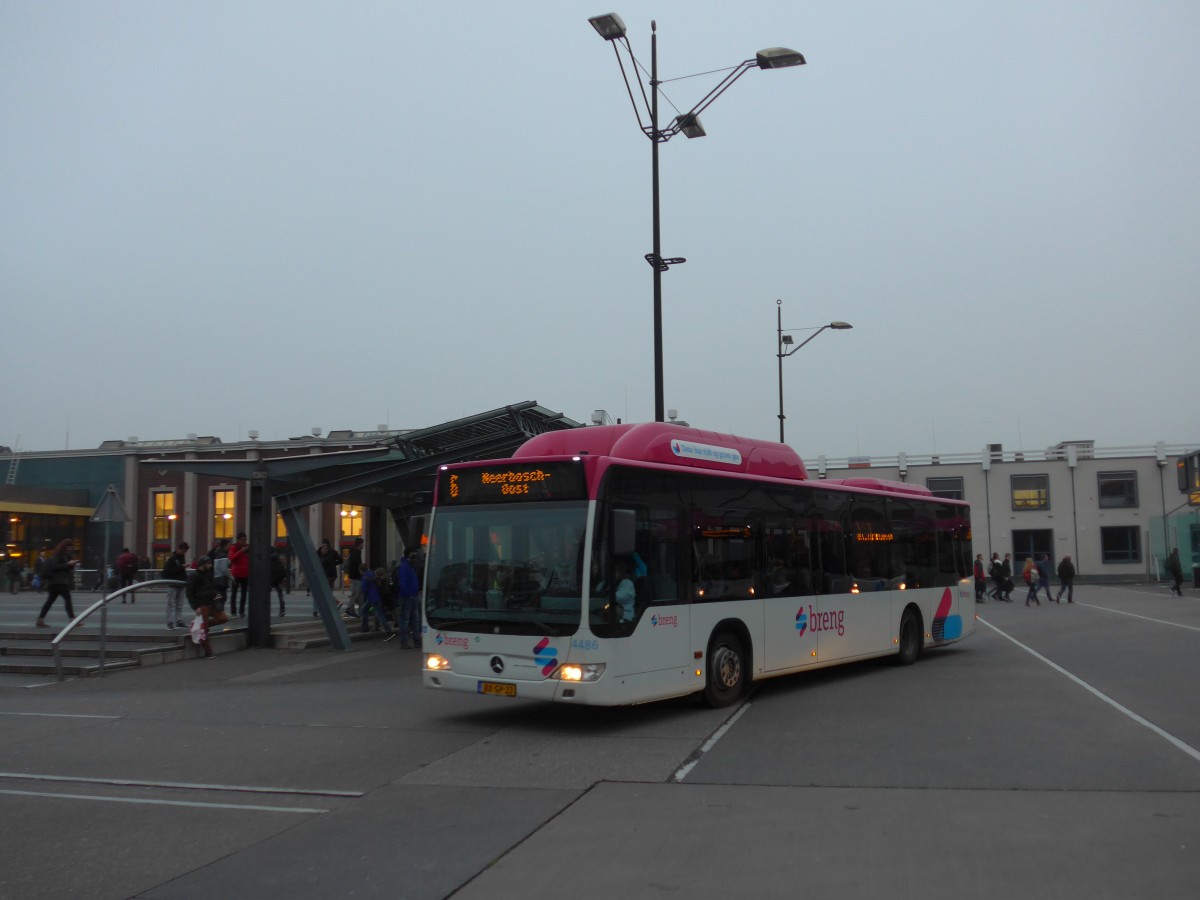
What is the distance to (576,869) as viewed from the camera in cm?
579

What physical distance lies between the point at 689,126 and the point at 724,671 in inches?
366

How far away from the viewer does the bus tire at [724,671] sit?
11.5 meters

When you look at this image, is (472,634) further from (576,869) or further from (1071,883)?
(1071,883)

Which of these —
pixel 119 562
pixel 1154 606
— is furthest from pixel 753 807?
pixel 1154 606

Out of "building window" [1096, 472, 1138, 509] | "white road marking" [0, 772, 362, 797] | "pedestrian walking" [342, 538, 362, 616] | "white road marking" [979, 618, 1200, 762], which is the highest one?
"building window" [1096, 472, 1138, 509]

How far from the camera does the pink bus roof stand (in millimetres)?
11375

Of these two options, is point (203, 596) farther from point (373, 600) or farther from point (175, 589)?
point (373, 600)

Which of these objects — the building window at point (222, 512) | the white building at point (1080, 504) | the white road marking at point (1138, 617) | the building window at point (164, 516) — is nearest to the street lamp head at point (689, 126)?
the white road marking at point (1138, 617)

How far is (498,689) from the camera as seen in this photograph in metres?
10.4

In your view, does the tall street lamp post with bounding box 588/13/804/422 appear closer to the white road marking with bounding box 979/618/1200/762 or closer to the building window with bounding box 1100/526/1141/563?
the white road marking with bounding box 979/618/1200/762

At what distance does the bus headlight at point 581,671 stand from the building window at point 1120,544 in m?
54.7

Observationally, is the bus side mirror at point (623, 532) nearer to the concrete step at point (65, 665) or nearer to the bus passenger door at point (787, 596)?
the bus passenger door at point (787, 596)

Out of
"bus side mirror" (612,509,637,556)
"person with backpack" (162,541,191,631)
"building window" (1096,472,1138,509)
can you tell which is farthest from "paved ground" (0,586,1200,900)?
"building window" (1096,472,1138,509)

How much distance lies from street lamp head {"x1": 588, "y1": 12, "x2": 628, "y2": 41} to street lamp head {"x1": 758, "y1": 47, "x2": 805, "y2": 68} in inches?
2.3
